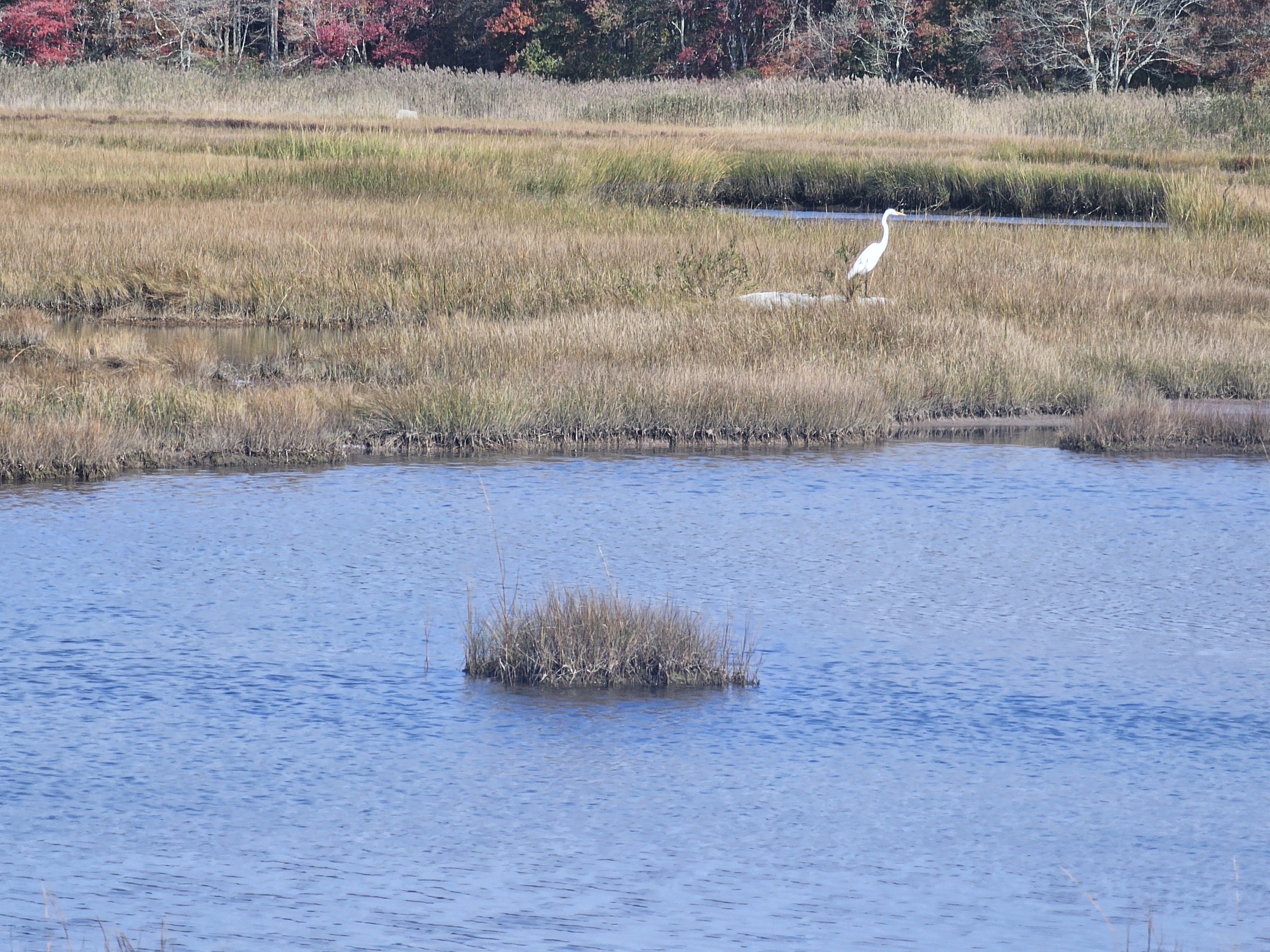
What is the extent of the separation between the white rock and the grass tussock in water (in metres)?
7.69

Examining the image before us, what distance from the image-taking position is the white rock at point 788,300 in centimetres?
1349

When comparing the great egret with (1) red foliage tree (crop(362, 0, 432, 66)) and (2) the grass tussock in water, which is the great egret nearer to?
(2) the grass tussock in water

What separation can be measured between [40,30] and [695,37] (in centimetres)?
1650

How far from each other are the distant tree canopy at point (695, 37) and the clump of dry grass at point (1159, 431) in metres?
27.0

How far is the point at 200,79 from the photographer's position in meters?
37.6

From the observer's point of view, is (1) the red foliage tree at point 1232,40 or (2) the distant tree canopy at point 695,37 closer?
(1) the red foliage tree at point 1232,40

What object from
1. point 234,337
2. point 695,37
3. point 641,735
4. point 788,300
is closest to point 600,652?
point 641,735

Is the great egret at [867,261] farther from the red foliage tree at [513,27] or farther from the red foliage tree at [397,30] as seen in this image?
the red foliage tree at [397,30]

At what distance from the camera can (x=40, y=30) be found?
143 ft

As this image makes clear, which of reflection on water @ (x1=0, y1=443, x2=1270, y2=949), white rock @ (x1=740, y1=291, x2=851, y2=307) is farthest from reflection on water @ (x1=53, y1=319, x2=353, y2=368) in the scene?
reflection on water @ (x1=0, y1=443, x2=1270, y2=949)

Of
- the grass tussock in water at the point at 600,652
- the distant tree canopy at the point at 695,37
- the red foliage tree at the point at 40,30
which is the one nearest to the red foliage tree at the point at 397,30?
the distant tree canopy at the point at 695,37

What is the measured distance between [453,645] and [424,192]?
623 inches

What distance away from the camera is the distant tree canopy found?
37250 mm

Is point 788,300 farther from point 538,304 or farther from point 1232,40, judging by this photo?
point 1232,40
